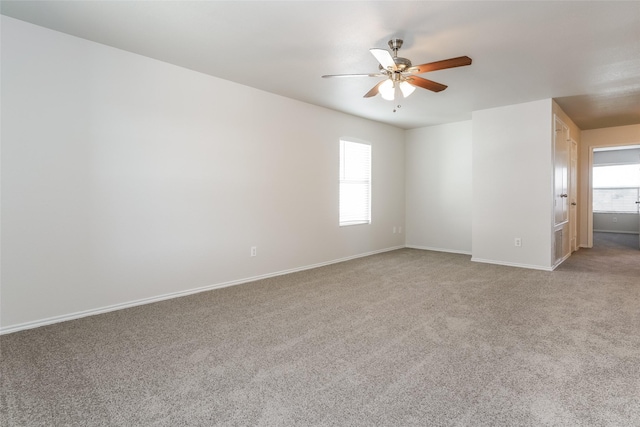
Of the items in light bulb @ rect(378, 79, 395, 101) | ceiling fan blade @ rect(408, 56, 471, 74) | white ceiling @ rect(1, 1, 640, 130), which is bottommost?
light bulb @ rect(378, 79, 395, 101)

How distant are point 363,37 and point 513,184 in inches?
142

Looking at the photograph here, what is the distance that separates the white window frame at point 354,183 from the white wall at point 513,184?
5.96 ft

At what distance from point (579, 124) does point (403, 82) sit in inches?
213

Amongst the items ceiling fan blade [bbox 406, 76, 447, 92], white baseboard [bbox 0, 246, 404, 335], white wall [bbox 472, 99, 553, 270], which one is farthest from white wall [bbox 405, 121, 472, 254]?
ceiling fan blade [bbox 406, 76, 447, 92]

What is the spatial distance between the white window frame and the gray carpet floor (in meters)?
2.22

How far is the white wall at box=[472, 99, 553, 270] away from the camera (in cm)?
486

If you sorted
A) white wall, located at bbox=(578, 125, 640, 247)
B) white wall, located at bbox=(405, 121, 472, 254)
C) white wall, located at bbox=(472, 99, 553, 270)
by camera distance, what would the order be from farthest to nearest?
1. white wall, located at bbox=(578, 125, 640, 247)
2. white wall, located at bbox=(405, 121, 472, 254)
3. white wall, located at bbox=(472, 99, 553, 270)

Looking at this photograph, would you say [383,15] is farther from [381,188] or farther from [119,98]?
[381,188]

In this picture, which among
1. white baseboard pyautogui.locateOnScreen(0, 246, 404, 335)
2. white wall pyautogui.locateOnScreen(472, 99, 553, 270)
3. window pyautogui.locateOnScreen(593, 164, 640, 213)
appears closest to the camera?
white baseboard pyautogui.locateOnScreen(0, 246, 404, 335)

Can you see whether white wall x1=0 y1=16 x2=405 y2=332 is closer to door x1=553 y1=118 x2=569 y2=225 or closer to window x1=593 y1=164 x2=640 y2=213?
door x1=553 y1=118 x2=569 y2=225

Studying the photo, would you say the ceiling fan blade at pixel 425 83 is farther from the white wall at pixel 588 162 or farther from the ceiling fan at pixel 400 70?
the white wall at pixel 588 162

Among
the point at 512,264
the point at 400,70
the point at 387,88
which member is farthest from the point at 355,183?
the point at 400,70

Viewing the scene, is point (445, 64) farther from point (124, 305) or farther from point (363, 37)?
point (124, 305)

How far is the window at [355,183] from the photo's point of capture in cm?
573
